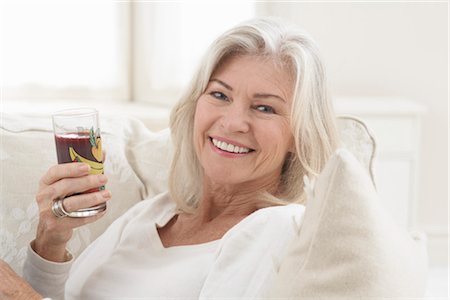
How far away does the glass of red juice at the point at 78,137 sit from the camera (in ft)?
4.93

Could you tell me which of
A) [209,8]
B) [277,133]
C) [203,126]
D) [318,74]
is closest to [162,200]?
[203,126]

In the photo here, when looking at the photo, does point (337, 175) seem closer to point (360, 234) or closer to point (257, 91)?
point (360, 234)

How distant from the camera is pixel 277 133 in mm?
1695

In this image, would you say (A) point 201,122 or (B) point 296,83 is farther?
(A) point 201,122

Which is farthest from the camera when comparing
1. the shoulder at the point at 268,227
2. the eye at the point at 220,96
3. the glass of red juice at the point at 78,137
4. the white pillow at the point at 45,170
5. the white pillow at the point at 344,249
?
the white pillow at the point at 45,170

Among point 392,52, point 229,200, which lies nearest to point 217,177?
point 229,200

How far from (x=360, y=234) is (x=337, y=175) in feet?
0.28

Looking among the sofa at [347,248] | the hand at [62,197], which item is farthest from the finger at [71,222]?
the sofa at [347,248]

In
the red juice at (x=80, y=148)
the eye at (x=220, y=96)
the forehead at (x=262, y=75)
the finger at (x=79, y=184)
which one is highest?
the forehead at (x=262, y=75)

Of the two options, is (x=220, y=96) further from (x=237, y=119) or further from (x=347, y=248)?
(x=347, y=248)

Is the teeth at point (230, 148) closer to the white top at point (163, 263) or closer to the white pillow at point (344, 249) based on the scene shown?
the white top at point (163, 263)

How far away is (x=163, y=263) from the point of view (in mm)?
1660

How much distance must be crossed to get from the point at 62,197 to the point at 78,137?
0.51ft

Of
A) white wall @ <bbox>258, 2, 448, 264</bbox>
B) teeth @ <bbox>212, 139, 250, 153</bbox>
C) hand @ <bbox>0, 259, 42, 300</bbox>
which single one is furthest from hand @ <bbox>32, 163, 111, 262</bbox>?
white wall @ <bbox>258, 2, 448, 264</bbox>
